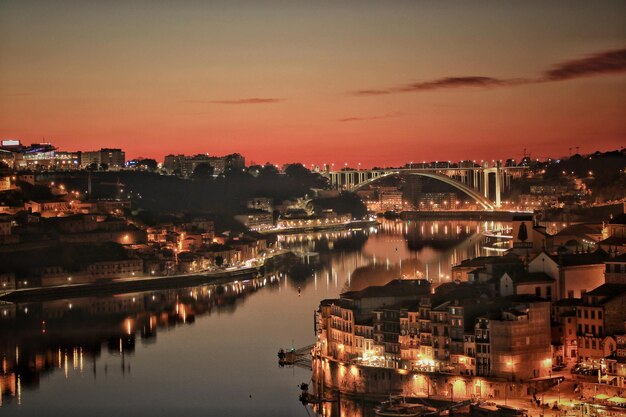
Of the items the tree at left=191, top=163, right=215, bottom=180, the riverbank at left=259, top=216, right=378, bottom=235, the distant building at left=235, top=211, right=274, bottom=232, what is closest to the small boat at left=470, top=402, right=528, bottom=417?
the distant building at left=235, top=211, right=274, bottom=232

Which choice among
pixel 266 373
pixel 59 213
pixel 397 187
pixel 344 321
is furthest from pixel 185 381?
pixel 397 187

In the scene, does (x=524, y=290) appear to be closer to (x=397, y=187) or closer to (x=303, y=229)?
(x=303, y=229)

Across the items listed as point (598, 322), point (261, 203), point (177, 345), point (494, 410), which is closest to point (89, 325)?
point (177, 345)

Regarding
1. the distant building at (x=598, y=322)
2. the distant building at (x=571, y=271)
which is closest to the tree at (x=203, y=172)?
the distant building at (x=571, y=271)

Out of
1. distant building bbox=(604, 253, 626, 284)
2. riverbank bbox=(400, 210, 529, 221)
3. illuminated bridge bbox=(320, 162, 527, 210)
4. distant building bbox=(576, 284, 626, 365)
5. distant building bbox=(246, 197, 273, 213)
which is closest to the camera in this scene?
distant building bbox=(576, 284, 626, 365)

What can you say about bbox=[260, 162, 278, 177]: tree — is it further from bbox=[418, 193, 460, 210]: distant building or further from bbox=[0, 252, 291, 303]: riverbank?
bbox=[0, 252, 291, 303]: riverbank

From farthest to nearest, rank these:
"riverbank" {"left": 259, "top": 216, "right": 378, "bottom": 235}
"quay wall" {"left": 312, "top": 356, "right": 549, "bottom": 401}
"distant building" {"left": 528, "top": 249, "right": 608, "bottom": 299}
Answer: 1. "riverbank" {"left": 259, "top": 216, "right": 378, "bottom": 235}
2. "distant building" {"left": 528, "top": 249, "right": 608, "bottom": 299}
3. "quay wall" {"left": 312, "top": 356, "right": 549, "bottom": 401}

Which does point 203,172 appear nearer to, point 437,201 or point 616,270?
point 437,201
